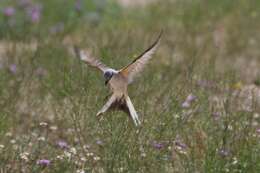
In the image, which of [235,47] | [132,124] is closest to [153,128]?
[132,124]

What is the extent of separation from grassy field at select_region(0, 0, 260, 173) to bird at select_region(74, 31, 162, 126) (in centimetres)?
19

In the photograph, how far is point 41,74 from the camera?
18.9 feet

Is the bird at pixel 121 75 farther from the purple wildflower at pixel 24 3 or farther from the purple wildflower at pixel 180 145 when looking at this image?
the purple wildflower at pixel 24 3

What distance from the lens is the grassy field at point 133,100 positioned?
407cm

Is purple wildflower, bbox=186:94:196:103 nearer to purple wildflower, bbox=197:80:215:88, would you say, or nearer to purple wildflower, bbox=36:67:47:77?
purple wildflower, bbox=197:80:215:88

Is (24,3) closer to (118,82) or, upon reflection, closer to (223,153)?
(223,153)

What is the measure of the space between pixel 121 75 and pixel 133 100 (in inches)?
36.0

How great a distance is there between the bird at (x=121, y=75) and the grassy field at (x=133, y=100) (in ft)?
0.64

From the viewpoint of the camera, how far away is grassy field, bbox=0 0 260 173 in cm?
407

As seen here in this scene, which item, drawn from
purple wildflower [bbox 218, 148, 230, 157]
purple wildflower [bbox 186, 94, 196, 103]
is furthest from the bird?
purple wildflower [bbox 186, 94, 196, 103]

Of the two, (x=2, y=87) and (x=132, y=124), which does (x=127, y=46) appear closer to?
(x=2, y=87)

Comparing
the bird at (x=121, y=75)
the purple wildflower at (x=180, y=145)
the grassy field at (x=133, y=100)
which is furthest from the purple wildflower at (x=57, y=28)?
the bird at (x=121, y=75)

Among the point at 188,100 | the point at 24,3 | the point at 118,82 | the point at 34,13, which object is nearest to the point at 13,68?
the point at 188,100

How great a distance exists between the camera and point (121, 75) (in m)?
3.64
